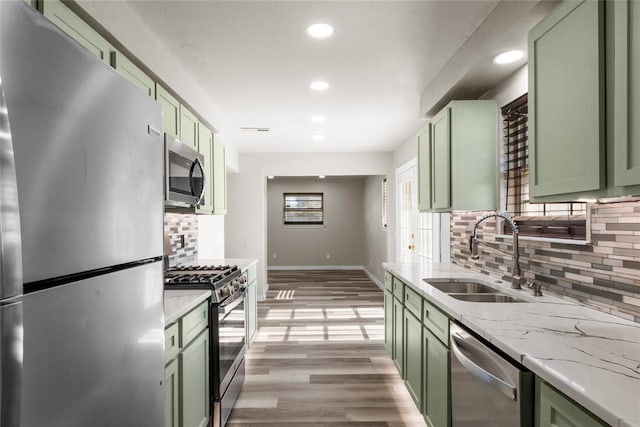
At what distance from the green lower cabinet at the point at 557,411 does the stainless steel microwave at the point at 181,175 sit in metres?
1.93

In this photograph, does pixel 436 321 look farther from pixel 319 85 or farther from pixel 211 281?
pixel 319 85

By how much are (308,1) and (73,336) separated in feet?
5.95

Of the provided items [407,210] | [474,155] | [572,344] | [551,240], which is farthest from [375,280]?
[572,344]

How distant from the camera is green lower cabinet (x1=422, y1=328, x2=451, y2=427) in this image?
1808 mm

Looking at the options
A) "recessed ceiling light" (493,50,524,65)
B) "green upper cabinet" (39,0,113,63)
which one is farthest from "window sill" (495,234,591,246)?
"green upper cabinet" (39,0,113,63)

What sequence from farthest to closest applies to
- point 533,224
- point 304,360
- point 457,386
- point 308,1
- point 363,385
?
point 304,360 → point 363,385 → point 533,224 → point 308,1 → point 457,386

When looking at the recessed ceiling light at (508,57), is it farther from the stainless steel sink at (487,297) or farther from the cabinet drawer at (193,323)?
the cabinet drawer at (193,323)

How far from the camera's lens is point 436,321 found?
195 centimetres

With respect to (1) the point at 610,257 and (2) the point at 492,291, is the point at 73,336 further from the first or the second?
(2) the point at 492,291

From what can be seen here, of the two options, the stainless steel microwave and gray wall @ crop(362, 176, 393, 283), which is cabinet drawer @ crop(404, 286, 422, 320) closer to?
the stainless steel microwave

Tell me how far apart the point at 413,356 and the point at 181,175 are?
6.28 feet

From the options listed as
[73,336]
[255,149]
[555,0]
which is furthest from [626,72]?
[255,149]

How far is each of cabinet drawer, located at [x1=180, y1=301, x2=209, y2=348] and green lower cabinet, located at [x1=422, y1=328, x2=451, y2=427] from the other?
129 centimetres

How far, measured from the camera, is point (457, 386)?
1666mm
